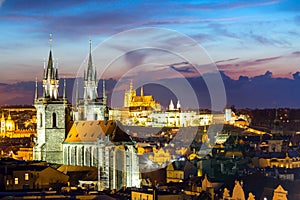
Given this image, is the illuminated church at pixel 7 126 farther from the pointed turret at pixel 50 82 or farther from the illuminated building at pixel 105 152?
the illuminated building at pixel 105 152

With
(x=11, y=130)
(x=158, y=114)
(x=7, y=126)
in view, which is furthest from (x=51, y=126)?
(x=7, y=126)

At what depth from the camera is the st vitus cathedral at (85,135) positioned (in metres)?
52.8

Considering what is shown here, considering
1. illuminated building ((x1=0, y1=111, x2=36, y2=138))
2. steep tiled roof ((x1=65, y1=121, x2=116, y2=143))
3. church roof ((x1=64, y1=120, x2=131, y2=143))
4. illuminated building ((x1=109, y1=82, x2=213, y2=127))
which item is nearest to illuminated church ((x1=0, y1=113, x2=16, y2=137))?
illuminated building ((x1=0, y1=111, x2=36, y2=138))

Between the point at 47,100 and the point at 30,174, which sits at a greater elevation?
the point at 47,100

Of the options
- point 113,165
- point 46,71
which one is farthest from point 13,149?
point 113,165

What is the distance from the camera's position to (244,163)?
211 feet

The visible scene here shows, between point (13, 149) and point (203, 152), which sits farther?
point (13, 149)

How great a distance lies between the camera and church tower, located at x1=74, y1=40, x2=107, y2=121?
6525 centimetres

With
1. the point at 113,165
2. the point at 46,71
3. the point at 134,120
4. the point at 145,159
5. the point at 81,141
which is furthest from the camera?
the point at 134,120

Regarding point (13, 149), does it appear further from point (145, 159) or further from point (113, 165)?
point (113, 165)

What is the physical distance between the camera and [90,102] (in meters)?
65.9

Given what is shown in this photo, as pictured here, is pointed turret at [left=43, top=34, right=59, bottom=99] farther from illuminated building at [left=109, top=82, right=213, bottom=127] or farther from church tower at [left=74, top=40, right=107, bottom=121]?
illuminated building at [left=109, top=82, right=213, bottom=127]

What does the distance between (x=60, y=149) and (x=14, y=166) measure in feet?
31.7

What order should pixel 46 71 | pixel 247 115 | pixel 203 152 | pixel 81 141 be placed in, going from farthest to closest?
pixel 247 115
pixel 203 152
pixel 46 71
pixel 81 141
